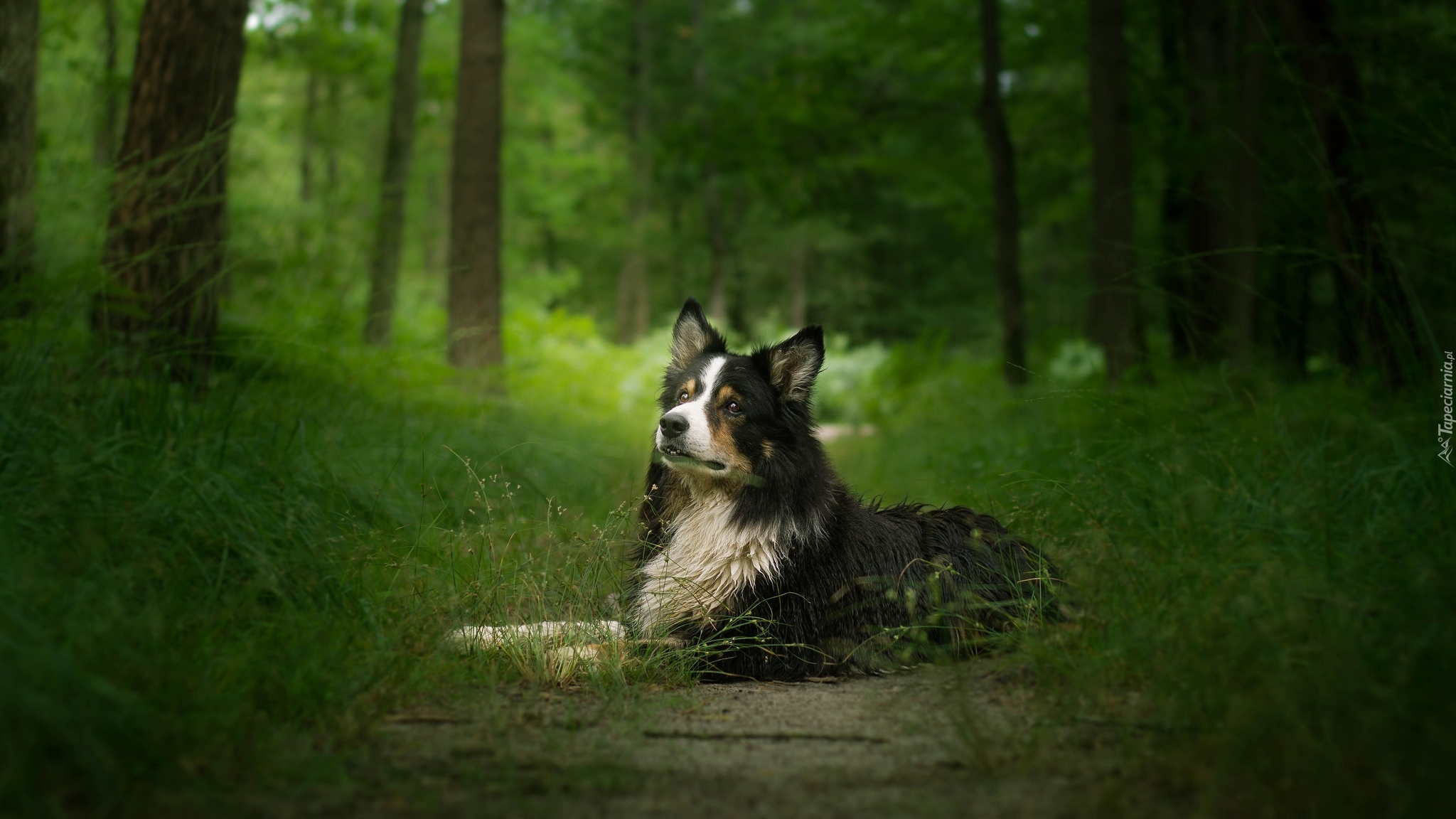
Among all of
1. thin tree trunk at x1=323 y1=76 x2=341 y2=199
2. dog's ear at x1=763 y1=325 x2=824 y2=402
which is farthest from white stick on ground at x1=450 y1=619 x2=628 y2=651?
thin tree trunk at x1=323 y1=76 x2=341 y2=199

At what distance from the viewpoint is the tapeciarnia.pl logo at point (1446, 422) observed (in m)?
3.45

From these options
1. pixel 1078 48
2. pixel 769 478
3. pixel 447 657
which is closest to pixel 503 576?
pixel 447 657

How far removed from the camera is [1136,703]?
307cm

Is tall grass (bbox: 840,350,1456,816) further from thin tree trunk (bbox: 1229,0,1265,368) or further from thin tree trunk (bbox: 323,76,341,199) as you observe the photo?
thin tree trunk (bbox: 1229,0,1265,368)

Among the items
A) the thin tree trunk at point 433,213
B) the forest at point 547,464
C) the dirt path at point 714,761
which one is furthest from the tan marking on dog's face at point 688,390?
the thin tree trunk at point 433,213

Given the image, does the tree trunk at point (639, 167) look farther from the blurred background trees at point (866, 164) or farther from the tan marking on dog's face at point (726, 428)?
the tan marking on dog's face at point (726, 428)

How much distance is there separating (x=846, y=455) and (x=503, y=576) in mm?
8925

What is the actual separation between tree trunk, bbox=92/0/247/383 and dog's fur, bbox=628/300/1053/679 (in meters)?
3.11

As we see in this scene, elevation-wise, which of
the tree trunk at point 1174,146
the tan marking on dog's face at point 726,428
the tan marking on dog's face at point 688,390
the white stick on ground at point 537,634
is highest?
the tree trunk at point 1174,146

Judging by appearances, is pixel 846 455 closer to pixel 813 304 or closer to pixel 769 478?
pixel 769 478

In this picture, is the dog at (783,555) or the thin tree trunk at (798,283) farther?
the thin tree trunk at (798,283)

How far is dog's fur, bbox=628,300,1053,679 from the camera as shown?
162 inches

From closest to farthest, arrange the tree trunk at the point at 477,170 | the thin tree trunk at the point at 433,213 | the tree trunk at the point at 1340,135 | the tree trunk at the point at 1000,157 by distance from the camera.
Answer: the tree trunk at the point at 1340,135, the tree trunk at the point at 477,170, the tree trunk at the point at 1000,157, the thin tree trunk at the point at 433,213

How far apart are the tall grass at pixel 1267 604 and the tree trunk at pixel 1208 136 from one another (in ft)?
16.8
